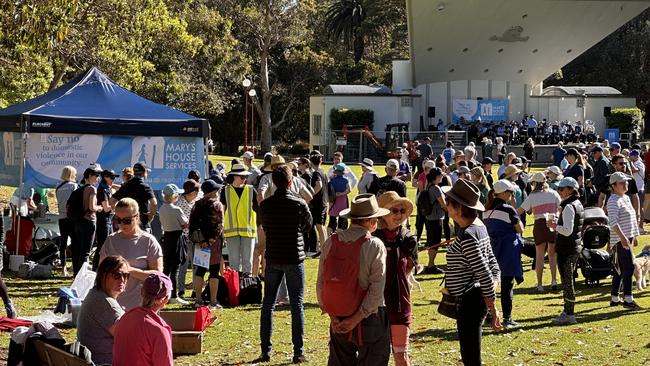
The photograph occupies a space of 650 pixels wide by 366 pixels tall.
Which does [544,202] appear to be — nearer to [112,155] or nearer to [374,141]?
[112,155]

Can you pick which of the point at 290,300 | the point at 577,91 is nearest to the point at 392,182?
the point at 290,300

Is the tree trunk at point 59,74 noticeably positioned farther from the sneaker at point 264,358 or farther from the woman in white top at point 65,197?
the sneaker at point 264,358

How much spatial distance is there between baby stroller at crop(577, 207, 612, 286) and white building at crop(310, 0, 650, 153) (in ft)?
107

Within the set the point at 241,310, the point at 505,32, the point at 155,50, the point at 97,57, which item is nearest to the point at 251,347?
the point at 241,310

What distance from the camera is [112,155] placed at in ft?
52.9

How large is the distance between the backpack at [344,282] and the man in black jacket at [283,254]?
2319 mm

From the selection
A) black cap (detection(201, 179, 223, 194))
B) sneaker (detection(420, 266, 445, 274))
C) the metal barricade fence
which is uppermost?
the metal barricade fence

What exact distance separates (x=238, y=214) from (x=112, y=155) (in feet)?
13.0

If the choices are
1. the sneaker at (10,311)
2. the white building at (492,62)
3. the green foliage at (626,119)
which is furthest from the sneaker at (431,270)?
the green foliage at (626,119)

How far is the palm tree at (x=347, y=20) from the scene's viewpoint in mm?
72875

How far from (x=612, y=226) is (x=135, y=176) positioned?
237 inches

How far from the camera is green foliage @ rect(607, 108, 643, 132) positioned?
2094 inches

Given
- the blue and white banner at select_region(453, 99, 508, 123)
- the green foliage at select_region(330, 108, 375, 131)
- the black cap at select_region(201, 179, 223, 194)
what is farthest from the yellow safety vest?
the blue and white banner at select_region(453, 99, 508, 123)

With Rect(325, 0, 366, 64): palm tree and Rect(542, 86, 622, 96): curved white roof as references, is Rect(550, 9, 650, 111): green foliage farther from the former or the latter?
Rect(325, 0, 366, 64): palm tree
